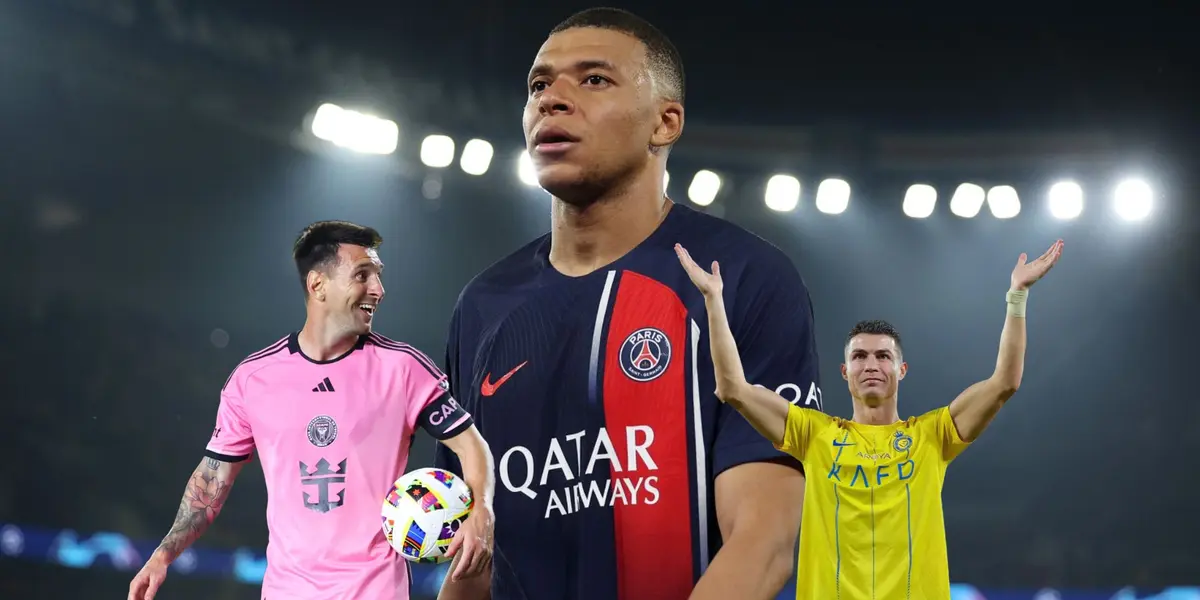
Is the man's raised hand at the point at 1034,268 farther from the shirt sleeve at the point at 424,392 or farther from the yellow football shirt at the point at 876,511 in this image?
the shirt sleeve at the point at 424,392

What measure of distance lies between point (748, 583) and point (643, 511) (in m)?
0.27

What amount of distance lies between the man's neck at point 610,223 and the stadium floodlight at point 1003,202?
7114 mm

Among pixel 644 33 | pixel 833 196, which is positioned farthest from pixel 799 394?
pixel 833 196

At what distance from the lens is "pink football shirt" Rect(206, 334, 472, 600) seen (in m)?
3.42

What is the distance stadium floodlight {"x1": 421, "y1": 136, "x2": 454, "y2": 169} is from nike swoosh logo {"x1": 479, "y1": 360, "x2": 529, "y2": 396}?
6.07m

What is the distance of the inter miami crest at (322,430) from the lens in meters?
3.51

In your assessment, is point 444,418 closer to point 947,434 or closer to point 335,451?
point 335,451

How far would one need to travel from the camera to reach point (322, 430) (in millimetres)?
3527

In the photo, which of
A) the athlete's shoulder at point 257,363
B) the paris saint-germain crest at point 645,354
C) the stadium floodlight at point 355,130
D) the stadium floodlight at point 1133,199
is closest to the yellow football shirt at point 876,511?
the paris saint-germain crest at point 645,354

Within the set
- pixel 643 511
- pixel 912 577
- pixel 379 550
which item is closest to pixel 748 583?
pixel 643 511

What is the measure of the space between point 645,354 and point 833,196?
22.6 feet

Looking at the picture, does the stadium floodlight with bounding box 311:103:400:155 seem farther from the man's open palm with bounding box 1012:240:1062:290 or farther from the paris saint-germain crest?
the paris saint-germain crest

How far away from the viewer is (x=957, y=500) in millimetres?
8344

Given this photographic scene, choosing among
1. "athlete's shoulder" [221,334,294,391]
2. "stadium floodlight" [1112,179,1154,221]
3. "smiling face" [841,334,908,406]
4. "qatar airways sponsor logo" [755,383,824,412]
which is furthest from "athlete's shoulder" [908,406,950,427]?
"stadium floodlight" [1112,179,1154,221]
